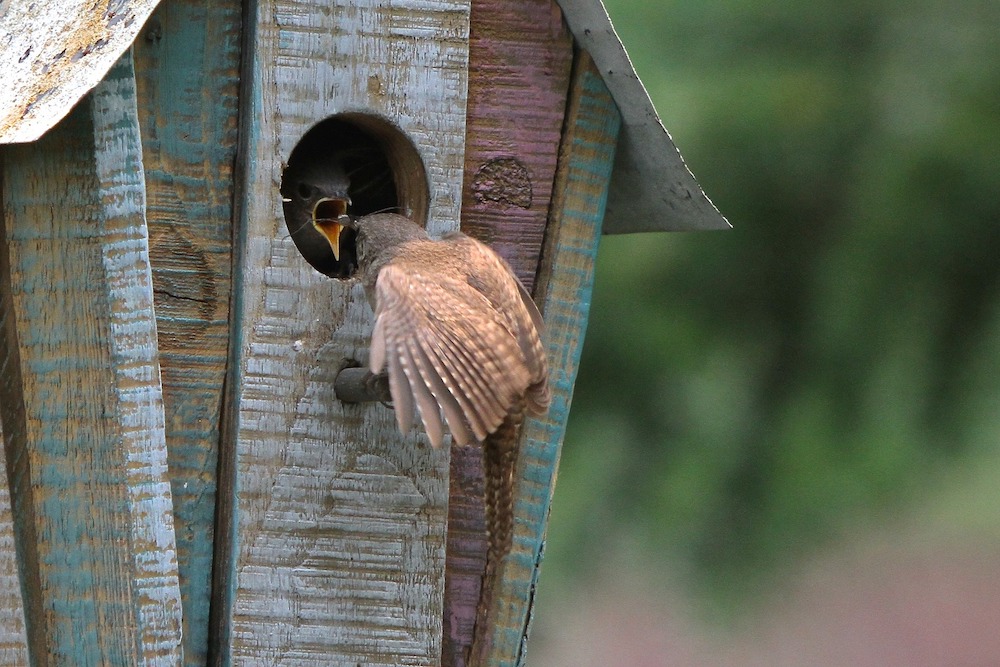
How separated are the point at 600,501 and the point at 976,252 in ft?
4.23

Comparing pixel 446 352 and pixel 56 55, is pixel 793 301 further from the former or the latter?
pixel 56 55

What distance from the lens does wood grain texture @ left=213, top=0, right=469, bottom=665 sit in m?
3.21

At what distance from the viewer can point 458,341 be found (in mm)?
3008

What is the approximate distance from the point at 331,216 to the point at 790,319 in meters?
1.83

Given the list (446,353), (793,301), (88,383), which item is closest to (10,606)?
(88,383)

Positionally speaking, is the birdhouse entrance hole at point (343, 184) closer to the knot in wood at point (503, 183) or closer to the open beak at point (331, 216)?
the open beak at point (331, 216)

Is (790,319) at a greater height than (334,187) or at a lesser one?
lesser

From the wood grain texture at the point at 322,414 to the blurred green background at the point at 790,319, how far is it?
5.31 ft

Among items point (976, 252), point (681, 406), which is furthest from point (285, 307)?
point (976, 252)

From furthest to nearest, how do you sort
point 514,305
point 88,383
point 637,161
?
point 637,161, point 514,305, point 88,383

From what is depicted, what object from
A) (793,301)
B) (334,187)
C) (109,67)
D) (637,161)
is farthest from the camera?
(793,301)

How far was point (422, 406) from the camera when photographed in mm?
2861

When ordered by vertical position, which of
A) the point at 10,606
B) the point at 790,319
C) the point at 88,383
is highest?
the point at 88,383

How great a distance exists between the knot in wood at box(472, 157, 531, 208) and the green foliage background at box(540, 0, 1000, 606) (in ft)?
5.16
